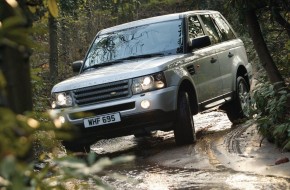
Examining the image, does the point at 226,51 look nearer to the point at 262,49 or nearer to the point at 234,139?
the point at 234,139

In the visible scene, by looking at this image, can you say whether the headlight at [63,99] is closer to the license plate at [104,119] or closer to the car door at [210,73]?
the license plate at [104,119]

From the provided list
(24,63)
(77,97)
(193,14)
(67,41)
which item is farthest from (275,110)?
(67,41)

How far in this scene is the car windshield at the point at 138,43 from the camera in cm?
900

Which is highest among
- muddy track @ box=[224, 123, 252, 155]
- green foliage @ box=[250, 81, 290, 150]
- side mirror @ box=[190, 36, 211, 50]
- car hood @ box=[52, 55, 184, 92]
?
side mirror @ box=[190, 36, 211, 50]

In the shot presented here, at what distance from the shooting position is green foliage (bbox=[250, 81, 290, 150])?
681cm

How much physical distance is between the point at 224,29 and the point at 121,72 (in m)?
3.42

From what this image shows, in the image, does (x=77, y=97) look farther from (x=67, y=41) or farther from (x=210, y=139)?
(x=67, y=41)

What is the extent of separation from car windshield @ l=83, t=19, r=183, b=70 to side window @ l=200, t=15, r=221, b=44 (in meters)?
0.89

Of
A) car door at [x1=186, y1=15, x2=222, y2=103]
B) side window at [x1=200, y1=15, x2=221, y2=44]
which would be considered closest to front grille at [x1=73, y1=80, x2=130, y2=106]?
car door at [x1=186, y1=15, x2=222, y2=103]

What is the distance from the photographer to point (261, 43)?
7727mm

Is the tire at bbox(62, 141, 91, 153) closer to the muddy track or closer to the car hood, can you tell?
the car hood

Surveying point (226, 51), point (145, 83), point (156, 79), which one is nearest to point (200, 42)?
point (156, 79)

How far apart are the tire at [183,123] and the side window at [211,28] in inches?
81.4

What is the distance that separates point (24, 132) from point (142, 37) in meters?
8.21
